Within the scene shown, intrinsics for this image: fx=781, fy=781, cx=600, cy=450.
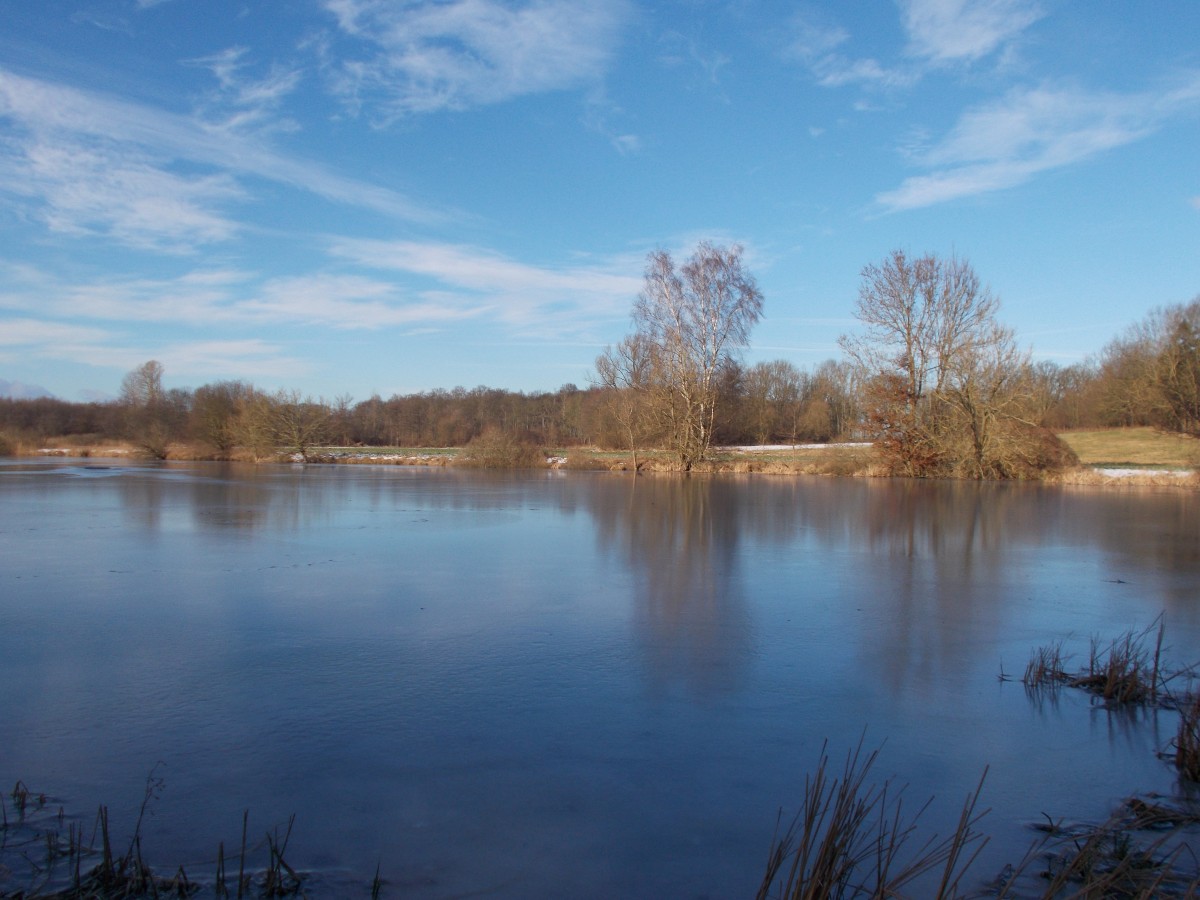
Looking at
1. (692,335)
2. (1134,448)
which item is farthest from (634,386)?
(1134,448)

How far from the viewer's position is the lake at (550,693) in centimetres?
255

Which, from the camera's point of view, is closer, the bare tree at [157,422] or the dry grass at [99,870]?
the dry grass at [99,870]

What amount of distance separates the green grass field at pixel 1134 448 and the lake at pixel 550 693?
19.1m

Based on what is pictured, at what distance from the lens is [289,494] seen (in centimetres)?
1575

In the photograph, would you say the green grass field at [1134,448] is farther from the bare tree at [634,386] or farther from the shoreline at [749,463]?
the bare tree at [634,386]

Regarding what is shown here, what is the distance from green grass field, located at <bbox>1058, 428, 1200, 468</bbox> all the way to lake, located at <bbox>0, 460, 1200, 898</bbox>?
19.1 meters

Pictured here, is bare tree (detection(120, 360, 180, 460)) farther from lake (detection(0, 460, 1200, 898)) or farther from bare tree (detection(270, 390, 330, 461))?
lake (detection(0, 460, 1200, 898))

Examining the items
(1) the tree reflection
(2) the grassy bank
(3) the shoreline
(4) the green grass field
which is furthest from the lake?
(4) the green grass field

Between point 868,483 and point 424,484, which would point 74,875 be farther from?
point 868,483

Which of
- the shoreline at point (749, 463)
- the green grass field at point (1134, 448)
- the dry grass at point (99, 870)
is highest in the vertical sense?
the green grass field at point (1134, 448)

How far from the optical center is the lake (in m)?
2.55

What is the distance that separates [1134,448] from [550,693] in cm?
3321

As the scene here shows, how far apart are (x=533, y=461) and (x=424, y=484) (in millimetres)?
9977

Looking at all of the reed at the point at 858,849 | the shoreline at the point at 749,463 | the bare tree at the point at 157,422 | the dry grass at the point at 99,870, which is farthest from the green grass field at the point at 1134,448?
the bare tree at the point at 157,422
